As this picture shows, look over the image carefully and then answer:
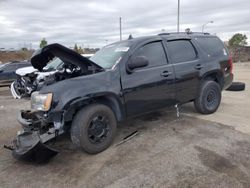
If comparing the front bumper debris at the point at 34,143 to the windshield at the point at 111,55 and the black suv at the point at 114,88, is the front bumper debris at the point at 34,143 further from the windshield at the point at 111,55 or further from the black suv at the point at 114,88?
the windshield at the point at 111,55

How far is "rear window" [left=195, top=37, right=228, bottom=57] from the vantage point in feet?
19.4

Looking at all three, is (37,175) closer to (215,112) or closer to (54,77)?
(54,77)

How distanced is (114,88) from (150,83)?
781 millimetres

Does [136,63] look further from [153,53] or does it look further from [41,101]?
[41,101]

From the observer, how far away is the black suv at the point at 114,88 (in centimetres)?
385

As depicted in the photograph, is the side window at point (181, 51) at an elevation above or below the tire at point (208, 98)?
above

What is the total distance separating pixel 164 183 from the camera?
3188 mm

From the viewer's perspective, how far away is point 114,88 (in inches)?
169

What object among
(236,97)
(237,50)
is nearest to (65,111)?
(236,97)

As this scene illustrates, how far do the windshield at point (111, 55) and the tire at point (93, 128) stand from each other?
861mm

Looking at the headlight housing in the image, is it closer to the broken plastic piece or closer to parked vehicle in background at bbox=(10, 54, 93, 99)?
parked vehicle in background at bbox=(10, 54, 93, 99)

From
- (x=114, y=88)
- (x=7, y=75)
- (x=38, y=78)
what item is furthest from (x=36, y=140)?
(x=7, y=75)

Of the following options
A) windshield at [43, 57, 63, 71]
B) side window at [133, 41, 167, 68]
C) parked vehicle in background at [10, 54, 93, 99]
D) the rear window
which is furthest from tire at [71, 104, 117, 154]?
windshield at [43, 57, 63, 71]

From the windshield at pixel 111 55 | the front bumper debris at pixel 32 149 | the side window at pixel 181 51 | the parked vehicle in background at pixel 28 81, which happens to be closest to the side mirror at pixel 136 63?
the windshield at pixel 111 55
